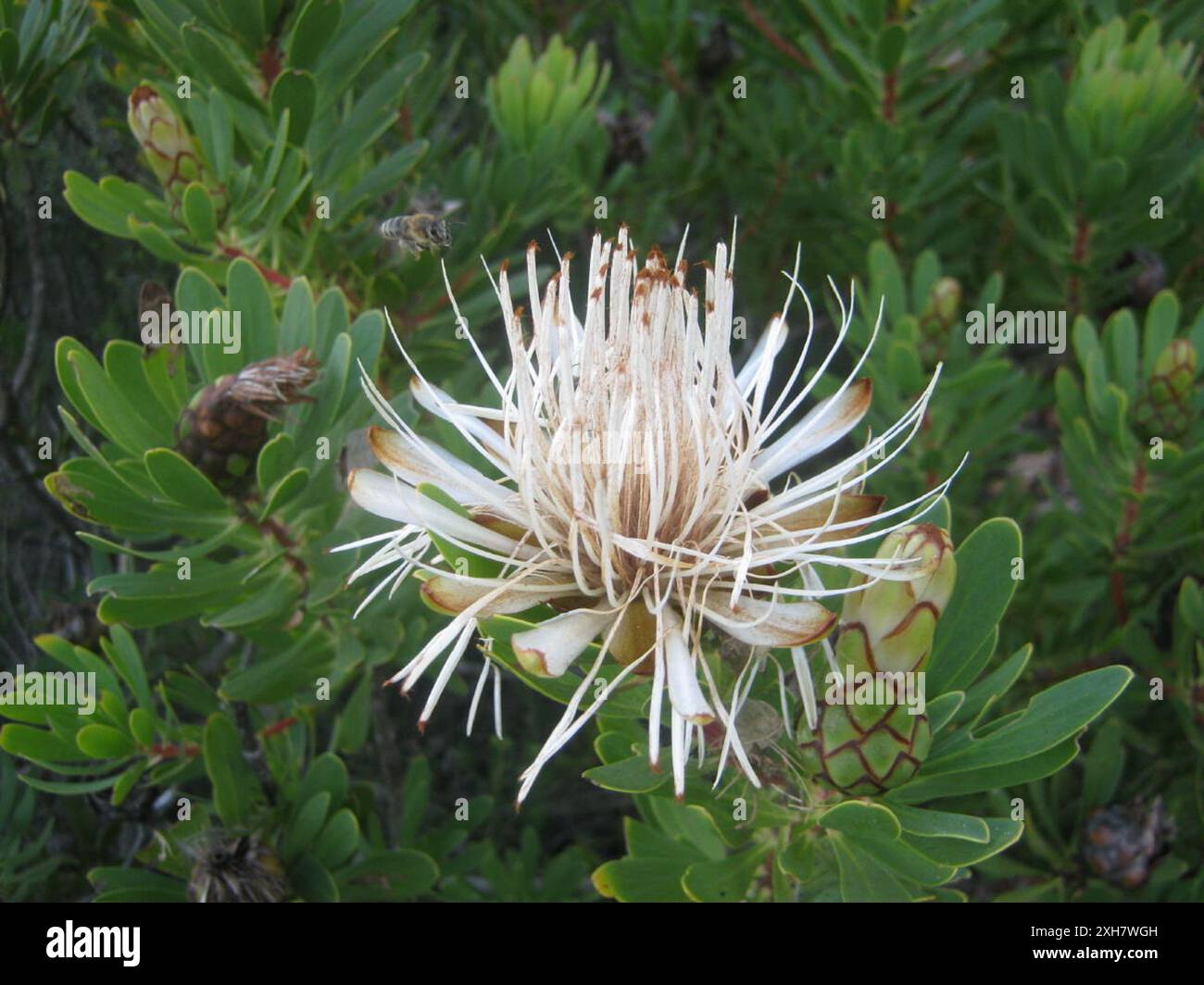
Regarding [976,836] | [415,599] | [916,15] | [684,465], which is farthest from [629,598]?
[916,15]

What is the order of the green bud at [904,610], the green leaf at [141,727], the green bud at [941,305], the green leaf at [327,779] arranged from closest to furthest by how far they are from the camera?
the green bud at [904,610] → the green leaf at [141,727] → the green leaf at [327,779] → the green bud at [941,305]

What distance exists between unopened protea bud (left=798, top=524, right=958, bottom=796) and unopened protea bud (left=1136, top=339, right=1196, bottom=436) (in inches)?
32.0

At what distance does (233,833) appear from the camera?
1.39 metres

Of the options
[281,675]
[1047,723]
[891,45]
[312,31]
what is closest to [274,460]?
[281,675]

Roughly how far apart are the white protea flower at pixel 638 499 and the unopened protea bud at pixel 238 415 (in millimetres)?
182

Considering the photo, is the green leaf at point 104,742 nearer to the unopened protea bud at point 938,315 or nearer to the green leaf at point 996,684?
the green leaf at point 996,684

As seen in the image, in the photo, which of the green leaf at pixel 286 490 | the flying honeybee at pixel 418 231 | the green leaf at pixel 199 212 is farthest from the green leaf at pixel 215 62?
the green leaf at pixel 286 490

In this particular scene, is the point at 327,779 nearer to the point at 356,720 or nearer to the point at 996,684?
the point at 356,720

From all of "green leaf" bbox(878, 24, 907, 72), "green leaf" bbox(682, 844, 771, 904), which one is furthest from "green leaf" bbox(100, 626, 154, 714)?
"green leaf" bbox(878, 24, 907, 72)

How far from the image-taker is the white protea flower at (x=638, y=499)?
0.92 meters

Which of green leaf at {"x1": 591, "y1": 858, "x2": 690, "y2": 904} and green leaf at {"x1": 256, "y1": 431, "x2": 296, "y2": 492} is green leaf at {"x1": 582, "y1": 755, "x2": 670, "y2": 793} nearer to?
green leaf at {"x1": 591, "y1": 858, "x2": 690, "y2": 904}

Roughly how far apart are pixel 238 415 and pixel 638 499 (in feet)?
1.54

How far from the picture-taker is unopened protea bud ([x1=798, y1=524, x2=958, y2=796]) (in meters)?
0.91

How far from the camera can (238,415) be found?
118 centimetres
